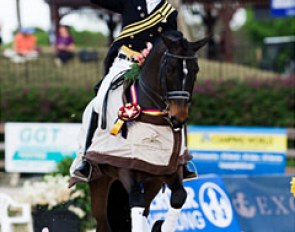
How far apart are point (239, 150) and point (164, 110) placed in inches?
299

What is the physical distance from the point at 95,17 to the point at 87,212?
1920cm

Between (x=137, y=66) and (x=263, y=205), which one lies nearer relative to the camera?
(x=137, y=66)

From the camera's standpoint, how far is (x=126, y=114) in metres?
7.25

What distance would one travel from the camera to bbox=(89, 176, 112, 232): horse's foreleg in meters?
8.12

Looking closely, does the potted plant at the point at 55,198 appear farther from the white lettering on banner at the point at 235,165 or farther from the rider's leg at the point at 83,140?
the white lettering on banner at the point at 235,165

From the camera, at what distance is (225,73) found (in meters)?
19.7

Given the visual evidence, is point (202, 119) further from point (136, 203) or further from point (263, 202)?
point (136, 203)

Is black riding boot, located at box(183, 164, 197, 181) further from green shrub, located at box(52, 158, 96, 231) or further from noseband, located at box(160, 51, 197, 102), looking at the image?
green shrub, located at box(52, 158, 96, 231)

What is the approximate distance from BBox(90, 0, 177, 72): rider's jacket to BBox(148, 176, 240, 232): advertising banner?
6.96 ft

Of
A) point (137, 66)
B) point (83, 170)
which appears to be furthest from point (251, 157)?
point (137, 66)

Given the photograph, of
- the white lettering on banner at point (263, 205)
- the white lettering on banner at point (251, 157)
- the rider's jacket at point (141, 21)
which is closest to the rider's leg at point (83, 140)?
the rider's jacket at point (141, 21)

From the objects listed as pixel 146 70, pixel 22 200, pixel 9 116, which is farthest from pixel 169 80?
pixel 9 116

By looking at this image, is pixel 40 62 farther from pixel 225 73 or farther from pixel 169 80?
pixel 169 80

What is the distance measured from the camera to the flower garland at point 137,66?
744cm
